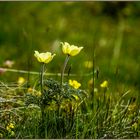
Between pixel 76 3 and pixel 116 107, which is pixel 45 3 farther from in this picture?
pixel 116 107

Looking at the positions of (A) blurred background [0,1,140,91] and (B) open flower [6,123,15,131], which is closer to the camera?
(B) open flower [6,123,15,131]

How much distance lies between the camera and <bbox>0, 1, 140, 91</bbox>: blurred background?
5.11 meters

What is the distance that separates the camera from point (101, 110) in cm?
308

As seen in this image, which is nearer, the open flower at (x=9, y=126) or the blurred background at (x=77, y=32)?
the open flower at (x=9, y=126)

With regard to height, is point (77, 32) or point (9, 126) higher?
point (77, 32)

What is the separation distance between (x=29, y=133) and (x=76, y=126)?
0.73ft

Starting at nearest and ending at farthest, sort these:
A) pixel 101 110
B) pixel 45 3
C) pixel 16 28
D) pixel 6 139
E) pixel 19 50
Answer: pixel 6 139 < pixel 101 110 < pixel 19 50 < pixel 16 28 < pixel 45 3

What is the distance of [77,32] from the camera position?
5906mm

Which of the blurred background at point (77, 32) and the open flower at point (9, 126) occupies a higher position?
the blurred background at point (77, 32)

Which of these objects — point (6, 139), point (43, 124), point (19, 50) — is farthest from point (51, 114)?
point (19, 50)

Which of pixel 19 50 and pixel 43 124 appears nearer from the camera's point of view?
pixel 43 124

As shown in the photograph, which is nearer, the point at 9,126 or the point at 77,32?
the point at 9,126

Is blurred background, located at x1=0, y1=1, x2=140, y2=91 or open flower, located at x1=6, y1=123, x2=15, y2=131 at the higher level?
blurred background, located at x1=0, y1=1, x2=140, y2=91

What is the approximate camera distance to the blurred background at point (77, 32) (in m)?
5.11
